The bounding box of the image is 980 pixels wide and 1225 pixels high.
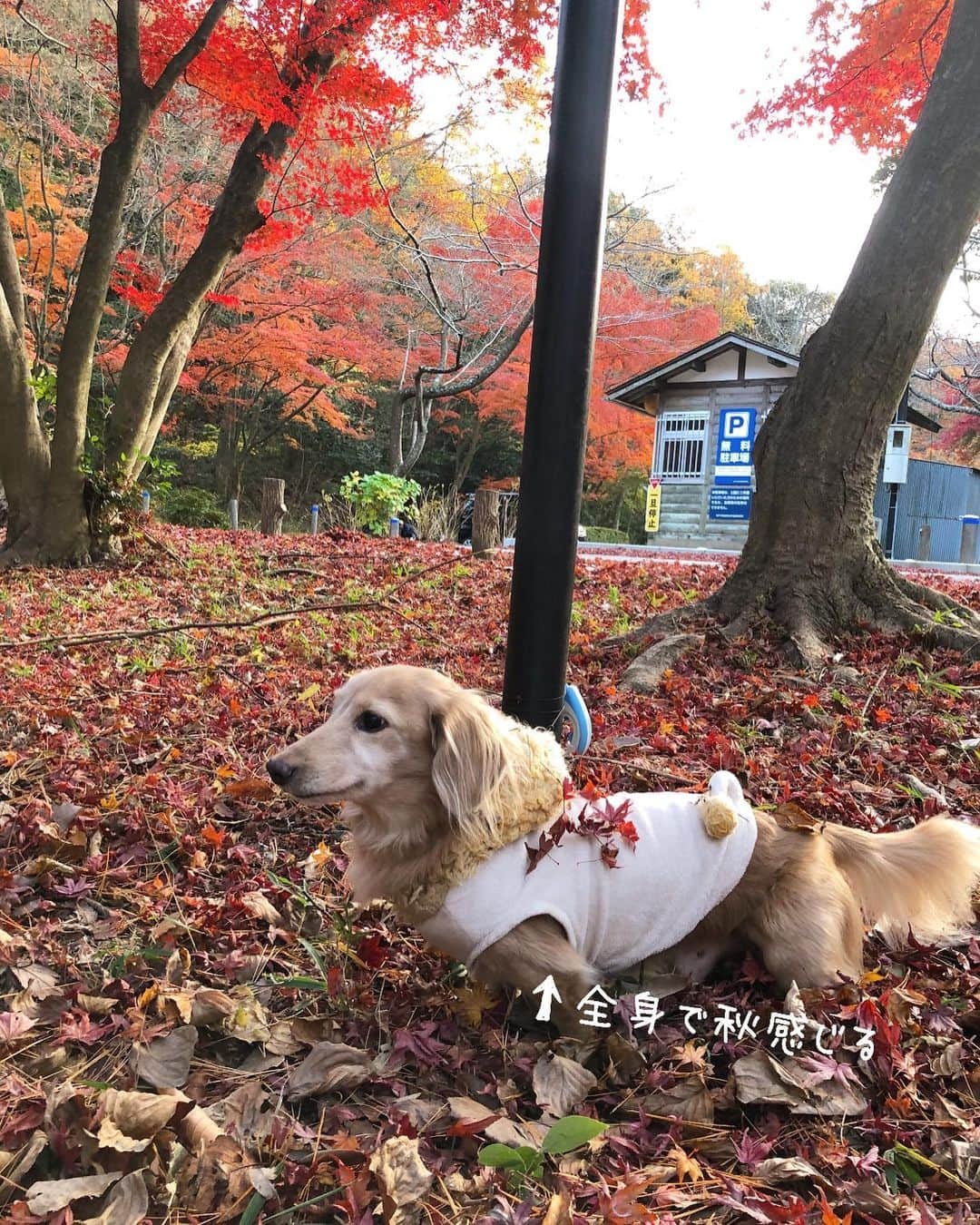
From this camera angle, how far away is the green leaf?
5.06ft

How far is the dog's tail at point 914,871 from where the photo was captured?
84.4 inches

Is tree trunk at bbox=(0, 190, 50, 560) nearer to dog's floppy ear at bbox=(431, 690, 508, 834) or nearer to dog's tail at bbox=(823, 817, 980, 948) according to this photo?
dog's floppy ear at bbox=(431, 690, 508, 834)

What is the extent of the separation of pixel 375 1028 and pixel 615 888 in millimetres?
706

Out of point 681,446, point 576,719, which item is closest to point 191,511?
point 681,446

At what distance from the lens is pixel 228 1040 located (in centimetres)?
201

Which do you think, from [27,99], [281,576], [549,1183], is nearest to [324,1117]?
[549,1183]

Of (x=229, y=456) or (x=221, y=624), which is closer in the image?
(x=221, y=624)

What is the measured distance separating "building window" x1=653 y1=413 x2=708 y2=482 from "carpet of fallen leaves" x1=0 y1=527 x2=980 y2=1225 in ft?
60.8

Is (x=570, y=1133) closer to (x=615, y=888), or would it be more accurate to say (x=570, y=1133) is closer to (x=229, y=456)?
(x=615, y=888)

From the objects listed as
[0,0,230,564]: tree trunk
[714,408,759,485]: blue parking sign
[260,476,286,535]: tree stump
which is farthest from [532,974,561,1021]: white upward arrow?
[714,408,759,485]: blue parking sign

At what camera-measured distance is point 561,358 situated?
8.54ft

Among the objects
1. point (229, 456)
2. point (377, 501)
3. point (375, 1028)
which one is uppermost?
point (229, 456)

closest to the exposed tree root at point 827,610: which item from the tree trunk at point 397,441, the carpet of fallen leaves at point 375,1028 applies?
the carpet of fallen leaves at point 375,1028

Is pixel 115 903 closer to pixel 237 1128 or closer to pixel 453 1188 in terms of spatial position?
pixel 237 1128
